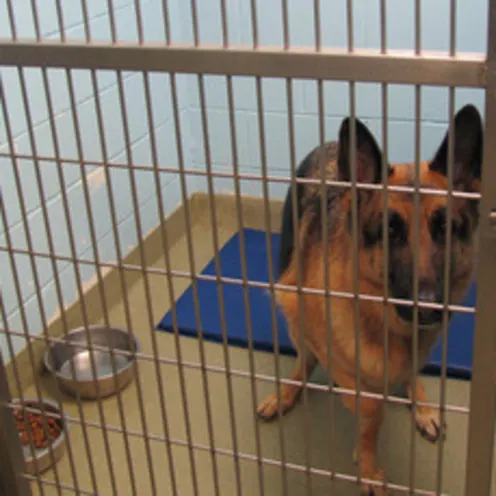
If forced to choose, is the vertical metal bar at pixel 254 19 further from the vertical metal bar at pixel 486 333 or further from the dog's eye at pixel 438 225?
the dog's eye at pixel 438 225

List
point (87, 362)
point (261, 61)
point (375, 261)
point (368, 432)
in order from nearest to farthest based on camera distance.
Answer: point (261, 61)
point (375, 261)
point (368, 432)
point (87, 362)

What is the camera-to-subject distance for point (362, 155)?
1.09 metres

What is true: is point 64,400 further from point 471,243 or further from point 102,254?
point 471,243

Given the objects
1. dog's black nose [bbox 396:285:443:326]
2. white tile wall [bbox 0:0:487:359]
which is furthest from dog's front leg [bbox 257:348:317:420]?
dog's black nose [bbox 396:285:443:326]

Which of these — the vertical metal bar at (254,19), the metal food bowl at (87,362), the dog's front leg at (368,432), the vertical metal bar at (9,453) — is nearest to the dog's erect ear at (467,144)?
the vertical metal bar at (254,19)

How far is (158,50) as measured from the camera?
41.1 inches

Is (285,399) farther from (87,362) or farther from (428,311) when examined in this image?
(428,311)

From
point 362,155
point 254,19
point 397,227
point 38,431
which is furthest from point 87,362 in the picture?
point 254,19

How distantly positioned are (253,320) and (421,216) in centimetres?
126

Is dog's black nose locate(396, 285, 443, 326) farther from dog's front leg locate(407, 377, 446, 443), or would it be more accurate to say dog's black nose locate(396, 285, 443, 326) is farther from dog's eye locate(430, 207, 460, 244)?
dog's front leg locate(407, 377, 446, 443)

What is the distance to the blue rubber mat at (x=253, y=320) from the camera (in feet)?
7.10

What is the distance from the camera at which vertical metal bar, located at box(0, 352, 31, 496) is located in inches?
55.8

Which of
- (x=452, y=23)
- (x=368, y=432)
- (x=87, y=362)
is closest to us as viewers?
(x=452, y=23)

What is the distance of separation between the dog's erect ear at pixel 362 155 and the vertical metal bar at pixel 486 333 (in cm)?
18
